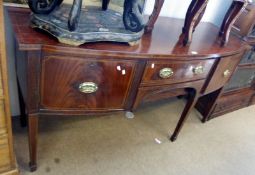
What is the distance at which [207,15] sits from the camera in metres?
1.76

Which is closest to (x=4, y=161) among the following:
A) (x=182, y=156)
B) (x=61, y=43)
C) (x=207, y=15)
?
(x=61, y=43)

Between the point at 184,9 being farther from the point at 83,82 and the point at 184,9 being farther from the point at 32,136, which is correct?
the point at 32,136

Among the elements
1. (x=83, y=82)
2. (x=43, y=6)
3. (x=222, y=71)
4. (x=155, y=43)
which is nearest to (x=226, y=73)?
(x=222, y=71)

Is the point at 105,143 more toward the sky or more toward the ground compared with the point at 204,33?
more toward the ground

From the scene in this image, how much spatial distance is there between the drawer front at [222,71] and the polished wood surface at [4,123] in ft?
3.41

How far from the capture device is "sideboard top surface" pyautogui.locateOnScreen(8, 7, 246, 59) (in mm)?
816

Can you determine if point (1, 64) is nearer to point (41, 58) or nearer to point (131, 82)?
point (41, 58)

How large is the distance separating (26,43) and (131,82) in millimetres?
442

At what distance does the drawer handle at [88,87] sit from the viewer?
933 millimetres

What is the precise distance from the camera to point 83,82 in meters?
0.93

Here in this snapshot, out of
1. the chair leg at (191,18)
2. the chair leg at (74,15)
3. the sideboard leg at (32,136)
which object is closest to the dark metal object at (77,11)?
the chair leg at (74,15)

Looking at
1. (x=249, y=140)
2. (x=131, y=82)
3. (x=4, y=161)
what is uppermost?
(x=131, y=82)

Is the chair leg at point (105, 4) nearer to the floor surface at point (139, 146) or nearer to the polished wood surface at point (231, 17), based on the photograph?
the polished wood surface at point (231, 17)

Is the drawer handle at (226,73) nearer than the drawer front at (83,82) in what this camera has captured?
No
